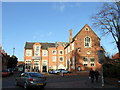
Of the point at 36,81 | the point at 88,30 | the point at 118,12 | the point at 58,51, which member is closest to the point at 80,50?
the point at 88,30

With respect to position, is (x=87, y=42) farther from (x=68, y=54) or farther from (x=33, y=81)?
(x=33, y=81)

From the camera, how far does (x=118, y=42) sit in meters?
31.0

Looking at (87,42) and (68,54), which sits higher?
(87,42)

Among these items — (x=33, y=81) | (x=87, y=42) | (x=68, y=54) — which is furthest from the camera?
(x=68, y=54)

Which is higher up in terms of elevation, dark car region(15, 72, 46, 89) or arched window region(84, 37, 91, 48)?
arched window region(84, 37, 91, 48)

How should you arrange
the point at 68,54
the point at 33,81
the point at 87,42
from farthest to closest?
the point at 68,54 < the point at 87,42 < the point at 33,81

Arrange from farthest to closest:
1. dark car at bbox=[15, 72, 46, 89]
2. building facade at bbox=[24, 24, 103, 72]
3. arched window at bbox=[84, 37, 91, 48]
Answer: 1. arched window at bbox=[84, 37, 91, 48]
2. building facade at bbox=[24, 24, 103, 72]
3. dark car at bbox=[15, 72, 46, 89]

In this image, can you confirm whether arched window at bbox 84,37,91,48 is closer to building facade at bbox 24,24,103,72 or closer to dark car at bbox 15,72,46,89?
building facade at bbox 24,24,103,72

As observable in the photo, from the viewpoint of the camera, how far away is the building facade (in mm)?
44938

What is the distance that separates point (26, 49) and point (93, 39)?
22648 millimetres

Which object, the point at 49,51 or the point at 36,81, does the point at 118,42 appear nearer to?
the point at 36,81

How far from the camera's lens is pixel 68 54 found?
51.0 meters

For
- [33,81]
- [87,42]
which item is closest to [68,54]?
[87,42]

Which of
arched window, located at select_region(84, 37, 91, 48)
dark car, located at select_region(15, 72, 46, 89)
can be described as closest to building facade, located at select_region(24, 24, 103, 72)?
arched window, located at select_region(84, 37, 91, 48)
